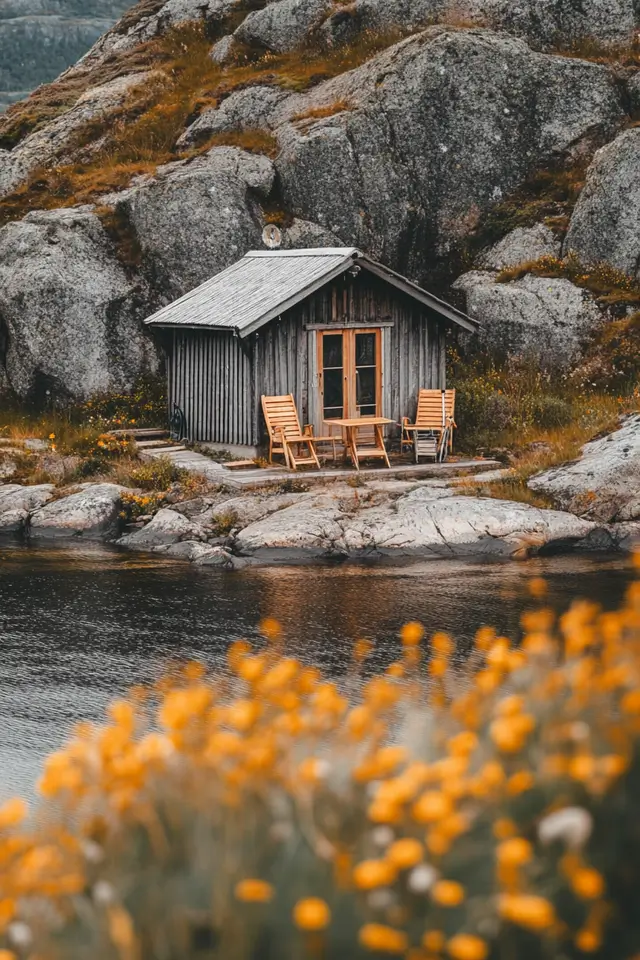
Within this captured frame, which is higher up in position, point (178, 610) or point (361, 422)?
point (361, 422)

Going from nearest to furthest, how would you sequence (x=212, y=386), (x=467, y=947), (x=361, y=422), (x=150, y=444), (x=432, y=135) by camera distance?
(x=467, y=947) < (x=361, y=422) < (x=212, y=386) < (x=150, y=444) < (x=432, y=135)

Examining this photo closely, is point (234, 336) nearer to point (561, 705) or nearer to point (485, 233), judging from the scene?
point (485, 233)

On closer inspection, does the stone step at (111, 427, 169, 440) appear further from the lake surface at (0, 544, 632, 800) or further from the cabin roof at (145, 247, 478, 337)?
the lake surface at (0, 544, 632, 800)

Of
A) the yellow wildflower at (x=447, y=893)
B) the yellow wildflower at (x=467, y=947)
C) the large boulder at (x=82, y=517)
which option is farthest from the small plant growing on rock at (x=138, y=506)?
the yellow wildflower at (x=467, y=947)

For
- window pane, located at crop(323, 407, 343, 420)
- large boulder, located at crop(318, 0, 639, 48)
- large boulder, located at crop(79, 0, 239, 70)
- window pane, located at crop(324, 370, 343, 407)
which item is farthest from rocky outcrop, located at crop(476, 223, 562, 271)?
large boulder, located at crop(79, 0, 239, 70)

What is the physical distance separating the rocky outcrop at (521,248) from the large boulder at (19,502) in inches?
572

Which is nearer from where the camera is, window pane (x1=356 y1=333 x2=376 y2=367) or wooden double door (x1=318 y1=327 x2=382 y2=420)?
wooden double door (x1=318 y1=327 x2=382 y2=420)

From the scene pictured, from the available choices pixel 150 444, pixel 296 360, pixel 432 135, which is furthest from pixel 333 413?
pixel 432 135

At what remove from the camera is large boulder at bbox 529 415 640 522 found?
22125 millimetres

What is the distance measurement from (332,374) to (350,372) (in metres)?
0.41

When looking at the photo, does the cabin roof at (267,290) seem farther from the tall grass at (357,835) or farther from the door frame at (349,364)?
the tall grass at (357,835)

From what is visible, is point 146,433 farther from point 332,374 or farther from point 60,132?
point 60,132

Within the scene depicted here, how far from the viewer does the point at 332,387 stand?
2598cm

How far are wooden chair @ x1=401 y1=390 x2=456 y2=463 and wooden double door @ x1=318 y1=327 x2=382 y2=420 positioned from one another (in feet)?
2.87
